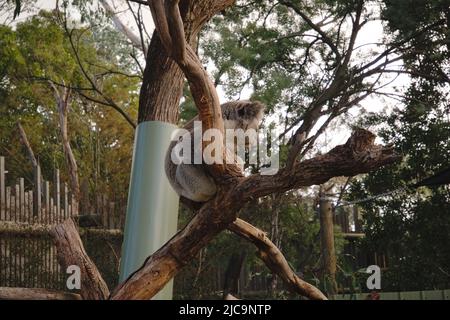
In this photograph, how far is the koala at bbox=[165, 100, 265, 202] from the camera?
233 cm

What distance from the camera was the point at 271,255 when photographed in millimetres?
2645

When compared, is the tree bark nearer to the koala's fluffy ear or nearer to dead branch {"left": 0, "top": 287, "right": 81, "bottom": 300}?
dead branch {"left": 0, "top": 287, "right": 81, "bottom": 300}

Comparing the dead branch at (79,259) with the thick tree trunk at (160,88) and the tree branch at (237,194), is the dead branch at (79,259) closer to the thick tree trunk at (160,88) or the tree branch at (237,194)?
the tree branch at (237,194)

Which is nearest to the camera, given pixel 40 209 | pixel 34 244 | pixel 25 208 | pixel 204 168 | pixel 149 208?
pixel 204 168

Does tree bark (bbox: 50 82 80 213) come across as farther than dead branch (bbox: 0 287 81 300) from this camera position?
Yes

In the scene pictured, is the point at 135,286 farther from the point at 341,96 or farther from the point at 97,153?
the point at 97,153

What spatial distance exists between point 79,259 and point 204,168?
0.96 meters

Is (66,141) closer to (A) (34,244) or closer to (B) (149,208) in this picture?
(A) (34,244)

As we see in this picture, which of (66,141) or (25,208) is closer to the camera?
(25,208)

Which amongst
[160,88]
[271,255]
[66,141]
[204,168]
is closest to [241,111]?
[204,168]

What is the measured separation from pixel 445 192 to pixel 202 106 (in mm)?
4137

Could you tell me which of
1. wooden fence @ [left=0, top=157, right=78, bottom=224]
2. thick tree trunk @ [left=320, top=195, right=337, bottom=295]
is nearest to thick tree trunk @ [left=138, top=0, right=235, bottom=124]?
thick tree trunk @ [left=320, top=195, right=337, bottom=295]

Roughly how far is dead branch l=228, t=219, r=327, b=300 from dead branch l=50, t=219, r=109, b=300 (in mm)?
786

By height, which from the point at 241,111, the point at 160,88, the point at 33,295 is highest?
the point at 160,88
